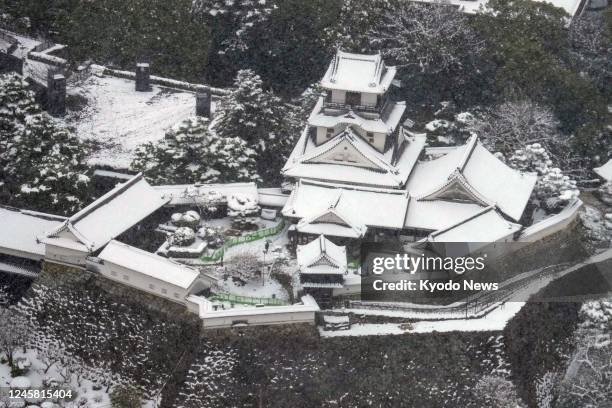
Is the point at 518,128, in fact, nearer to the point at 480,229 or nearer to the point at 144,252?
the point at 480,229

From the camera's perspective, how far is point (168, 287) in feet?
100

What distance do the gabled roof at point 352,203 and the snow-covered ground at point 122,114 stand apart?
384 inches

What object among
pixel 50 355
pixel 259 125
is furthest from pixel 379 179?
pixel 50 355

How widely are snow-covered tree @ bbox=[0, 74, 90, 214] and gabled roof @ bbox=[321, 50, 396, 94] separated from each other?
1109cm

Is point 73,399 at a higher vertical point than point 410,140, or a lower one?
lower

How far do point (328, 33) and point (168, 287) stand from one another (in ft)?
67.5

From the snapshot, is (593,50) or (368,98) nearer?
(368,98)

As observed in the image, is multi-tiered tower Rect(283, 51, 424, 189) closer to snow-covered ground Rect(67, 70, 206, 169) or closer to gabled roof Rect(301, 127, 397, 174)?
gabled roof Rect(301, 127, 397, 174)

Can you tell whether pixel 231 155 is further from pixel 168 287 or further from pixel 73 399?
pixel 73 399

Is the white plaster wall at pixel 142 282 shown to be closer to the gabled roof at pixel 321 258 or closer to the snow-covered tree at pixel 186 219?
the snow-covered tree at pixel 186 219

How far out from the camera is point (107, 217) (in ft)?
107

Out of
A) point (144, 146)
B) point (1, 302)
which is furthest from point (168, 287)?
point (144, 146)

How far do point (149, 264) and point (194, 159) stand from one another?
24.9 ft

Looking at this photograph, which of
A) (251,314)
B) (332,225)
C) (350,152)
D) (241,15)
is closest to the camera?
(251,314)
